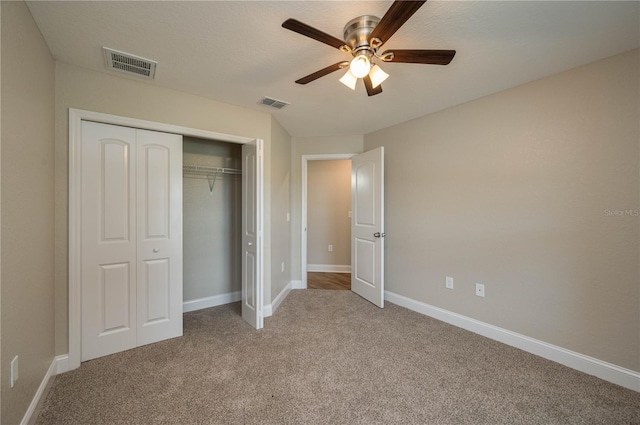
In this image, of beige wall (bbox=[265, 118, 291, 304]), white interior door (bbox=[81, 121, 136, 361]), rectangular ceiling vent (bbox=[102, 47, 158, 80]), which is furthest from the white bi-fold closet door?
beige wall (bbox=[265, 118, 291, 304])

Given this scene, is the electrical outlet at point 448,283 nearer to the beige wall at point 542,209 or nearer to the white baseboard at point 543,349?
the beige wall at point 542,209


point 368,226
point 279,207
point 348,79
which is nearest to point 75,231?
point 279,207

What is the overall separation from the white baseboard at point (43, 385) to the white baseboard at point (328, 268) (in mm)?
3762

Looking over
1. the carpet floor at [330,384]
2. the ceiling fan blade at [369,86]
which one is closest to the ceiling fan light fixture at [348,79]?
the ceiling fan blade at [369,86]

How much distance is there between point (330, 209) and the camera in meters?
5.21

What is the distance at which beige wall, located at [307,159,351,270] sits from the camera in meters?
5.16

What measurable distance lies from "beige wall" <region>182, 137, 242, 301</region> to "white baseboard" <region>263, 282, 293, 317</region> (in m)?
0.62

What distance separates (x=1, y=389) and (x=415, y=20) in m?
2.86

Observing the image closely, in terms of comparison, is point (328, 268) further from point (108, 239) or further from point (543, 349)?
point (108, 239)

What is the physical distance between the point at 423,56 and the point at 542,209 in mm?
1747

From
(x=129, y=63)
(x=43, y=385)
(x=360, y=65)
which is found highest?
(x=129, y=63)

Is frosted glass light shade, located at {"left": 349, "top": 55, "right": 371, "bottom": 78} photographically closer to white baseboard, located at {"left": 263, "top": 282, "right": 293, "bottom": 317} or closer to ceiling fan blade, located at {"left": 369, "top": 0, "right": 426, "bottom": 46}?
ceiling fan blade, located at {"left": 369, "top": 0, "right": 426, "bottom": 46}

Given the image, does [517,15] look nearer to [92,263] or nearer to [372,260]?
[372,260]

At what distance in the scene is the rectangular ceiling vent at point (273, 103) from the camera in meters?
2.58
